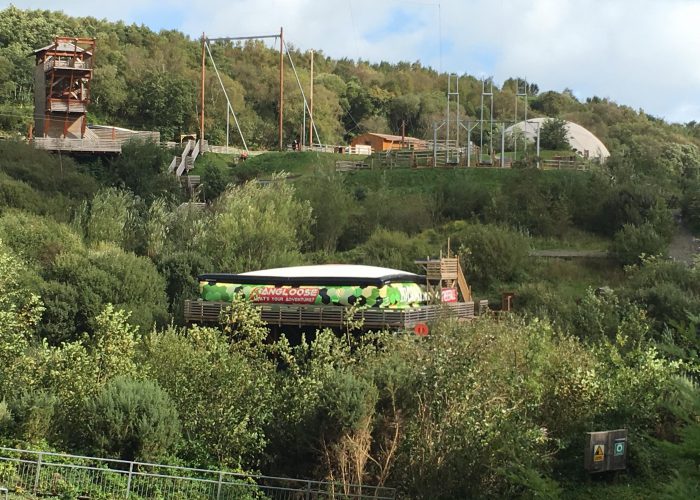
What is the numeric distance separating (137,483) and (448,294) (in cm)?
1672

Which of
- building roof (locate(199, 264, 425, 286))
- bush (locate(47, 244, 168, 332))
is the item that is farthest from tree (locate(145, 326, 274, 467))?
bush (locate(47, 244, 168, 332))

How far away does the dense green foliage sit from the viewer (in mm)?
18391

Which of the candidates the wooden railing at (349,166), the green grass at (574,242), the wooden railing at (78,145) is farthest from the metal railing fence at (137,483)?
the wooden railing at (349,166)

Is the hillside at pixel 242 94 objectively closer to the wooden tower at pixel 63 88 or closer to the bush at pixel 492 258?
the wooden tower at pixel 63 88

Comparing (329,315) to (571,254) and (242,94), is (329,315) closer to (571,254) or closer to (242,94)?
(571,254)

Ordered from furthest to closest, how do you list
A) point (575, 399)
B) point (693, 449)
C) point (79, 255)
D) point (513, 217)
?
point (513, 217)
point (79, 255)
point (575, 399)
point (693, 449)

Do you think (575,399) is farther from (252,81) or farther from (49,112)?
(252,81)

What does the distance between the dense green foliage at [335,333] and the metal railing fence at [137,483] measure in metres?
0.50

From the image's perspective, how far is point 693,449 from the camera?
10703 mm

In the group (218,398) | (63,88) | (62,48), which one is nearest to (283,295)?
(218,398)

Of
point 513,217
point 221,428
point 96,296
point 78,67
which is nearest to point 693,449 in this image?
point 221,428

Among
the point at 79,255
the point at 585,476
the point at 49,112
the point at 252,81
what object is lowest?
the point at 585,476

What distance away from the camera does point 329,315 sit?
30.8 m

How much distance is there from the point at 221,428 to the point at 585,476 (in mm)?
7679
